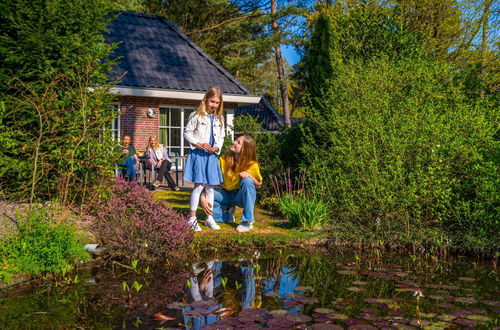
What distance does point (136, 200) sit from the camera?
681 cm

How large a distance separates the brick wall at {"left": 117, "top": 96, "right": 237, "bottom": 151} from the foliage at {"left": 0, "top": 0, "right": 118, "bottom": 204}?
6.32 meters

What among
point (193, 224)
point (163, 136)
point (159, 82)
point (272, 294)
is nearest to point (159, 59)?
point (159, 82)

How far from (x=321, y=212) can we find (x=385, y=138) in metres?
1.55

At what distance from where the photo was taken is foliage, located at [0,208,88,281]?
475cm

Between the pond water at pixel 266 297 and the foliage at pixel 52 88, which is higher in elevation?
the foliage at pixel 52 88

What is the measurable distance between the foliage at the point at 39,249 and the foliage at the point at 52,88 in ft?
6.76

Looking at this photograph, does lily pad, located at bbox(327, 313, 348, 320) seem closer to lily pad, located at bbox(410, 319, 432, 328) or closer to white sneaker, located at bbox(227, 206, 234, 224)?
lily pad, located at bbox(410, 319, 432, 328)

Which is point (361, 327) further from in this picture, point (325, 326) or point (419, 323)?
point (419, 323)

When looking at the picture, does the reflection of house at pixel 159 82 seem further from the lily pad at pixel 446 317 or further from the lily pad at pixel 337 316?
the lily pad at pixel 446 317

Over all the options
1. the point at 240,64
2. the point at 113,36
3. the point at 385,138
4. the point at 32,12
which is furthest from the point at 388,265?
the point at 240,64

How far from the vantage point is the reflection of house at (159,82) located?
561 inches

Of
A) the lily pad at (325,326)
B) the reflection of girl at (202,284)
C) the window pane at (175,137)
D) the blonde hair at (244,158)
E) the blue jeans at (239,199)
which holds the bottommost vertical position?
the reflection of girl at (202,284)

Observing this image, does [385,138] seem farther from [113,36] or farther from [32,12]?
[113,36]

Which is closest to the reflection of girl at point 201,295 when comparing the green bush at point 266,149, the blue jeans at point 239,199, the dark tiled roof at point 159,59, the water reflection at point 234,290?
the water reflection at point 234,290
